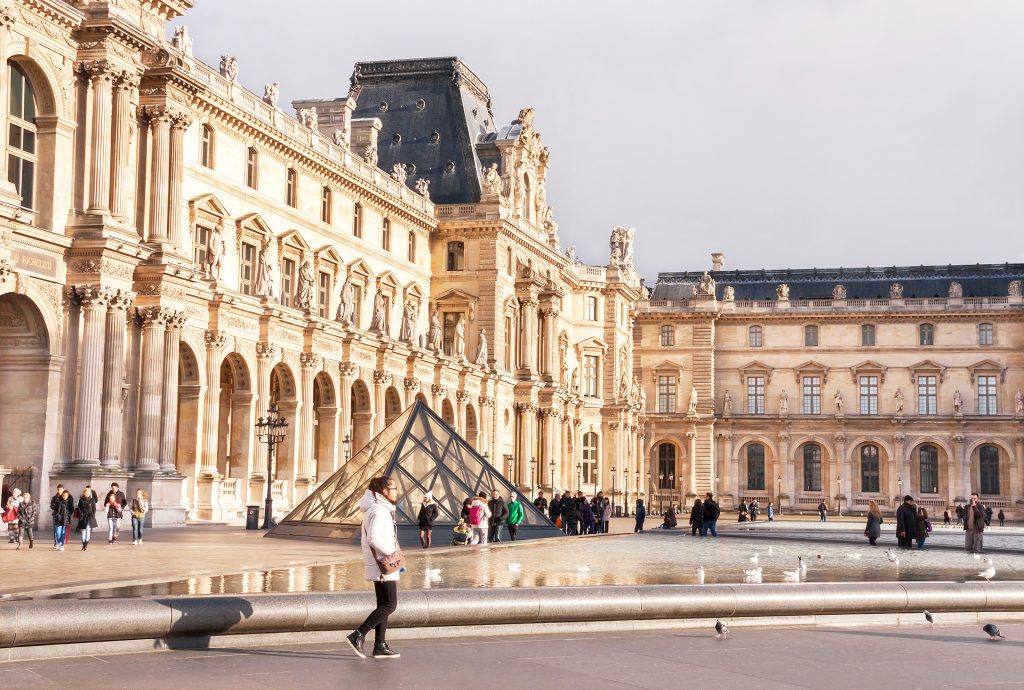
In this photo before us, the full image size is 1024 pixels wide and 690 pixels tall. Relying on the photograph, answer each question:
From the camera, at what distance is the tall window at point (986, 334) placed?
9100cm

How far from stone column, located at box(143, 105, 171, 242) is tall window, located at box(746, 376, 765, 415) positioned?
64.7 metres

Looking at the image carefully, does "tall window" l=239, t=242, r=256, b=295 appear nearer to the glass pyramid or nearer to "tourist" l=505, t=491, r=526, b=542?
the glass pyramid

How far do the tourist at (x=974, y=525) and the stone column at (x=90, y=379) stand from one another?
812 inches

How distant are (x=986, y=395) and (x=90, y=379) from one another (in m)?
73.9

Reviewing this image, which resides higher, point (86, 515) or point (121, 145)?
point (121, 145)

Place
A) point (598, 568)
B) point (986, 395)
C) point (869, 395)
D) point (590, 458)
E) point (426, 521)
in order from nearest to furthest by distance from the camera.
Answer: point (598, 568) → point (426, 521) → point (590, 458) → point (986, 395) → point (869, 395)

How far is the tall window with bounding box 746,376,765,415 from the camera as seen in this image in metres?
94.0

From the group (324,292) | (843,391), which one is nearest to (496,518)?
(324,292)

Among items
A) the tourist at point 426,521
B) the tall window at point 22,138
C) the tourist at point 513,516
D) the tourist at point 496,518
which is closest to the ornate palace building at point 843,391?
the tourist at point 513,516

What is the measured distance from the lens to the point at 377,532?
1197cm

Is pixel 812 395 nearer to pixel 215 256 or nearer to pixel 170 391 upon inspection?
pixel 215 256

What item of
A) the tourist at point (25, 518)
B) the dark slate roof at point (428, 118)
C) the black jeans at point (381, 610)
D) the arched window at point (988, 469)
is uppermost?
the dark slate roof at point (428, 118)

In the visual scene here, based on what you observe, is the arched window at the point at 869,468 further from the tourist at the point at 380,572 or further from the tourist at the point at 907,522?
the tourist at the point at 380,572

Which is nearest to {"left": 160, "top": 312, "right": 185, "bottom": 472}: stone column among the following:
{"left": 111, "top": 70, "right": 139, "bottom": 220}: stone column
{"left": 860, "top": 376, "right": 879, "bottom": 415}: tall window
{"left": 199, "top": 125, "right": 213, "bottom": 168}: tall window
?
{"left": 111, "top": 70, "right": 139, "bottom": 220}: stone column
